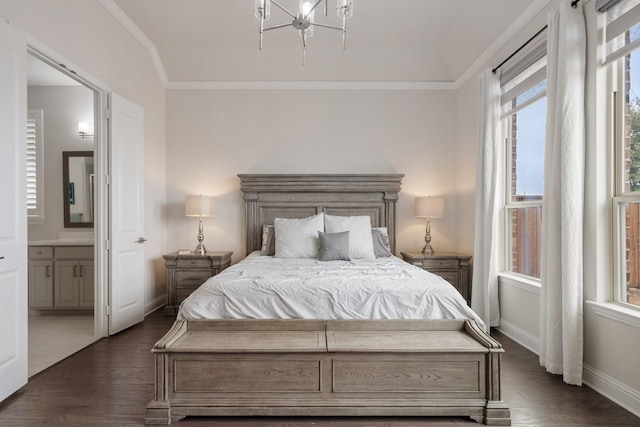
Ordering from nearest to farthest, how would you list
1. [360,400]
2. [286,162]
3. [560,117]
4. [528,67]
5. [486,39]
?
1. [360,400]
2. [560,117]
3. [528,67]
4. [486,39]
5. [286,162]

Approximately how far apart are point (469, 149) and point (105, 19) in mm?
4114

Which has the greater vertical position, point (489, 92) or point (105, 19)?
point (105, 19)

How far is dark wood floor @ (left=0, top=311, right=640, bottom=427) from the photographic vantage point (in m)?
2.10

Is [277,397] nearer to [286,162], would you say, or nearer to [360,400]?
[360,400]

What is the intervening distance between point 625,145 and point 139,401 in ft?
11.5

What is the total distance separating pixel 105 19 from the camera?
140 inches

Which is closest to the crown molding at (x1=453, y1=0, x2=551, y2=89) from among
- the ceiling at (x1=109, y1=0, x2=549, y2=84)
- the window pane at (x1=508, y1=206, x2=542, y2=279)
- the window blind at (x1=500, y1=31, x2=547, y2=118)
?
the ceiling at (x1=109, y1=0, x2=549, y2=84)

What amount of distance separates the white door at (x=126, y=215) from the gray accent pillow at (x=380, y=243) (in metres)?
2.57

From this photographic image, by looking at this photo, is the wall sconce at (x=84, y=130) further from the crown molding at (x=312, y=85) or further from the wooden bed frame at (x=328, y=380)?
the wooden bed frame at (x=328, y=380)

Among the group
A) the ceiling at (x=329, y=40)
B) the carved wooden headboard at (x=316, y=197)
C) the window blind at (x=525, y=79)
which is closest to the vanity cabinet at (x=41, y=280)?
the carved wooden headboard at (x=316, y=197)

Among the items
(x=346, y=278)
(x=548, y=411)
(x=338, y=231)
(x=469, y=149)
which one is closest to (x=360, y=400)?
(x=346, y=278)

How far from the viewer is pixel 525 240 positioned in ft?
11.6

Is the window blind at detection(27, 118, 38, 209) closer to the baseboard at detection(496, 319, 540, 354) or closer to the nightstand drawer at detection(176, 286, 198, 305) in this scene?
the nightstand drawer at detection(176, 286, 198, 305)

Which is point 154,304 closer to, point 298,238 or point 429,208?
point 298,238
